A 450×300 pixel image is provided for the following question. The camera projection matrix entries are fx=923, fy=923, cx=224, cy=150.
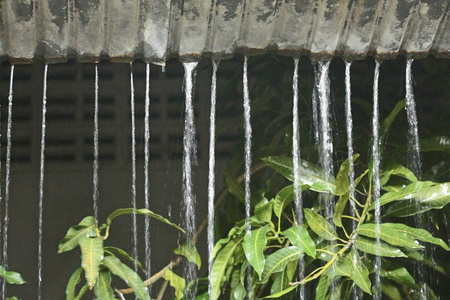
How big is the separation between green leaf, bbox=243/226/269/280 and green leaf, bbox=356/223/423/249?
277mm

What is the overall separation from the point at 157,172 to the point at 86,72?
1.58ft

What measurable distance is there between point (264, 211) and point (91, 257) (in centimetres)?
52

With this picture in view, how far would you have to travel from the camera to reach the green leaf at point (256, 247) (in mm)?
2477

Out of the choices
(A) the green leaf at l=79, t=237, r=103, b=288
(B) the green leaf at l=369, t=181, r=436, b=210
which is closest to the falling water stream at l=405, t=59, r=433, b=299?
(B) the green leaf at l=369, t=181, r=436, b=210

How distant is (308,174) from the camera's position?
264 cm

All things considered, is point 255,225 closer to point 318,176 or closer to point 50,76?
point 318,176

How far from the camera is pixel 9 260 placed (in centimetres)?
355

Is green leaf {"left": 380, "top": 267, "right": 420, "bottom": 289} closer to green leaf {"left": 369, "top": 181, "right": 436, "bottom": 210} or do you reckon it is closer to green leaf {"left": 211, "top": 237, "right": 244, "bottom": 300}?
green leaf {"left": 369, "top": 181, "right": 436, "bottom": 210}

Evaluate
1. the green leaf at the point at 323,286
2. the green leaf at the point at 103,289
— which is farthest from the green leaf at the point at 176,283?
the green leaf at the point at 323,286

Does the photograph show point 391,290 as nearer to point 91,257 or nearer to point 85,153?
point 91,257

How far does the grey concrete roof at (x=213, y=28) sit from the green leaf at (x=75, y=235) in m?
0.59

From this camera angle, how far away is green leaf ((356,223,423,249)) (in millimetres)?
2490

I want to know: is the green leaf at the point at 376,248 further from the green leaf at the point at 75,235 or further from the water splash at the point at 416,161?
the green leaf at the point at 75,235

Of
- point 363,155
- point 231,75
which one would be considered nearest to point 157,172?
point 231,75
